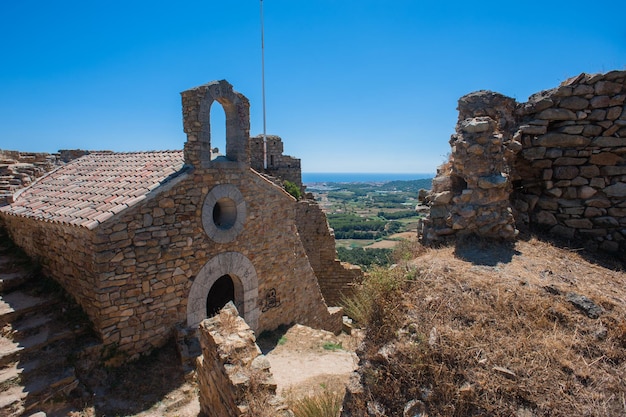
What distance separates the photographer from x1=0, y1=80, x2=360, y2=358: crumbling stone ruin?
6.31 metres

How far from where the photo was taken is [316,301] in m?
10.9

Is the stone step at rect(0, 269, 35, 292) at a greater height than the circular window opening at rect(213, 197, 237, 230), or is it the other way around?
the circular window opening at rect(213, 197, 237, 230)

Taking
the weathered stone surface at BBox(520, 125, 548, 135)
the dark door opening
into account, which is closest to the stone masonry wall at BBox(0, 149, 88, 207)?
the dark door opening

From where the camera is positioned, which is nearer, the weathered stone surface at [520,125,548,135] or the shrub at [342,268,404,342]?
the shrub at [342,268,404,342]

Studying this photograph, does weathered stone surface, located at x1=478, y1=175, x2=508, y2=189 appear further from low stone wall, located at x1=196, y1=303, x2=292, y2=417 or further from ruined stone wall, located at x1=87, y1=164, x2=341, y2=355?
ruined stone wall, located at x1=87, y1=164, x2=341, y2=355

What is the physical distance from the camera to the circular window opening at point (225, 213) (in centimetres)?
837

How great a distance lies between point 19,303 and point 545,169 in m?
10.6

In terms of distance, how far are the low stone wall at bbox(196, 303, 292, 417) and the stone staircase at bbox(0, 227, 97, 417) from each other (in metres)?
2.35

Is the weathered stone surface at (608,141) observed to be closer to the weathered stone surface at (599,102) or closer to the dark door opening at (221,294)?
the weathered stone surface at (599,102)

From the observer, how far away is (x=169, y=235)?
22.9ft

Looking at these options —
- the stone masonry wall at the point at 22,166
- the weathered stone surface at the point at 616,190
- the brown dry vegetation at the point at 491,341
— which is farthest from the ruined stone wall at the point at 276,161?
the brown dry vegetation at the point at 491,341

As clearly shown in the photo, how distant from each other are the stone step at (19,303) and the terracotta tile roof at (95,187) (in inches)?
67.4

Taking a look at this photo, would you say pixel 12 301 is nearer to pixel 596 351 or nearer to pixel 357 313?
pixel 357 313

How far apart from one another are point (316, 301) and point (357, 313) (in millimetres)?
6612
